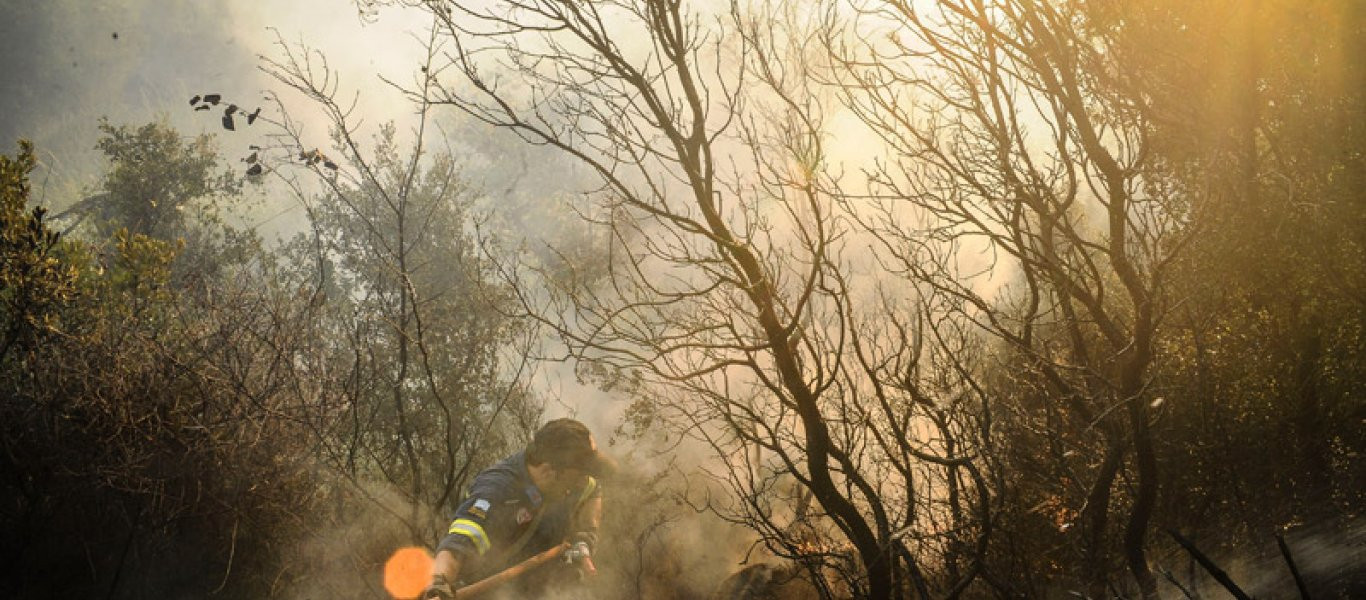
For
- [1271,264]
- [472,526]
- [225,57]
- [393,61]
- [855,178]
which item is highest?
[225,57]

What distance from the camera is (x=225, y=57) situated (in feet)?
281

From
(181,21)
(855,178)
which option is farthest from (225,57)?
(855,178)

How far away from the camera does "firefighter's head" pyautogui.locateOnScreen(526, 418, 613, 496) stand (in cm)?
635

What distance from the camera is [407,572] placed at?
765cm

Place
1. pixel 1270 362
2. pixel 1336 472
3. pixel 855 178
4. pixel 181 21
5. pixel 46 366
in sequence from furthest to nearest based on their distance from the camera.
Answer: pixel 181 21
pixel 855 178
pixel 46 366
pixel 1270 362
pixel 1336 472

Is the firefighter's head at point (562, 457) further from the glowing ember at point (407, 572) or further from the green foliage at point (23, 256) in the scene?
the green foliage at point (23, 256)

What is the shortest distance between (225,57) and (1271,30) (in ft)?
314

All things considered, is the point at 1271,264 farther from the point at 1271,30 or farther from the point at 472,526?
the point at 472,526

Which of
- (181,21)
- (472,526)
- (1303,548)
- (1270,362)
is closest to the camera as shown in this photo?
(1303,548)

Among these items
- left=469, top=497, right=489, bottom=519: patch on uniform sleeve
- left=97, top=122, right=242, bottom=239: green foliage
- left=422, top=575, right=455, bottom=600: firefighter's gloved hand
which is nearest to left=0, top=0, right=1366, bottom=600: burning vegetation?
left=469, top=497, right=489, bottom=519: patch on uniform sleeve

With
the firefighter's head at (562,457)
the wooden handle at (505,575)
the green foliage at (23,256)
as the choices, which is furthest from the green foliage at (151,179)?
the wooden handle at (505,575)

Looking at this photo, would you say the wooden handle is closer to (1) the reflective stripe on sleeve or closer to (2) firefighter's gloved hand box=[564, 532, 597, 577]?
(2) firefighter's gloved hand box=[564, 532, 597, 577]

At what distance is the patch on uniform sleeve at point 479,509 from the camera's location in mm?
5941

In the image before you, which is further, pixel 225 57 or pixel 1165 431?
pixel 225 57
